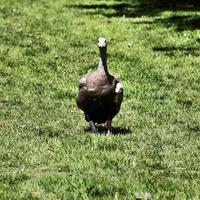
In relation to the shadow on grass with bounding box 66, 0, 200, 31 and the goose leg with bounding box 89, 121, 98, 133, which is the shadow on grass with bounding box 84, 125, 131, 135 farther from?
the shadow on grass with bounding box 66, 0, 200, 31

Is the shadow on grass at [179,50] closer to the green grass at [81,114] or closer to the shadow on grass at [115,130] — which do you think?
the green grass at [81,114]

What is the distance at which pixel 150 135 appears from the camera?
10.9 metres

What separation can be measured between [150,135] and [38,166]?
8.69 ft

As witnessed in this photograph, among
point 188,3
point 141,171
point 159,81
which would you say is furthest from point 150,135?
point 188,3

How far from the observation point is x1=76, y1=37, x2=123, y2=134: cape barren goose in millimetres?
10375

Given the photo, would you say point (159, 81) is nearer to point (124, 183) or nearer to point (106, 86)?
point (106, 86)

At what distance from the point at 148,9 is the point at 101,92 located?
Result: 55.7 feet

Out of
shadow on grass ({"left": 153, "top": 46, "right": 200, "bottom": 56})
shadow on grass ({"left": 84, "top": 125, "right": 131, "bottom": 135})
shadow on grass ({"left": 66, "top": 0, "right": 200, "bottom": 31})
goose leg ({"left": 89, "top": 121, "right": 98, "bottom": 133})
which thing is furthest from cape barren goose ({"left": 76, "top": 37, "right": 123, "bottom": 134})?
shadow on grass ({"left": 66, "top": 0, "right": 200, "bottom": 31})

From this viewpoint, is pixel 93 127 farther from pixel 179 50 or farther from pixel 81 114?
pixel 179 50

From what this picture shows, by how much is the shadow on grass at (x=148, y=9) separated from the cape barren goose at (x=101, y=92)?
12.5 metres

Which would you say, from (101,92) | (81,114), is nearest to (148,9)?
(81,114)

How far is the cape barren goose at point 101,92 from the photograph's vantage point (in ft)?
34.0

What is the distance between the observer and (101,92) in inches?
408

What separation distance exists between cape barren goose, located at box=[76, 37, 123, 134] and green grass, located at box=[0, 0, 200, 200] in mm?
471
